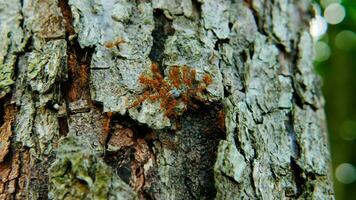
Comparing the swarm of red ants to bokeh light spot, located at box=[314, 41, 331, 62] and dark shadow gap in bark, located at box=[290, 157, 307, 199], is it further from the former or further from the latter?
bokeh light spot, located at box=[314, 41, 331, 62]

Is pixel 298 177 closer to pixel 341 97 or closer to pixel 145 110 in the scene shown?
pixel 145 110

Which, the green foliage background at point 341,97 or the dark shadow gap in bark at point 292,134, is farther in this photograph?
the green foliage background at point 341,97

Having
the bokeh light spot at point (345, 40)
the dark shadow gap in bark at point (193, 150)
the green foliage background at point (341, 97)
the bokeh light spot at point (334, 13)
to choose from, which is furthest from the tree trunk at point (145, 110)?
the green foliage background at point (341, 97)

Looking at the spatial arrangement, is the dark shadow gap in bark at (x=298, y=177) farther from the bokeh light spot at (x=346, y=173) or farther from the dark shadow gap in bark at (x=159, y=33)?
the bokeh light spot at (x=346, y=173)

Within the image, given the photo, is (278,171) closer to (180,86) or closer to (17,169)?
(180,86)

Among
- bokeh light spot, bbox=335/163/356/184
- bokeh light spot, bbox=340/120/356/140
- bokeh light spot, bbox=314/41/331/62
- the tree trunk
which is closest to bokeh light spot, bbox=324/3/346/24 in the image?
bokeh light spot, bbox=314/41/331/62

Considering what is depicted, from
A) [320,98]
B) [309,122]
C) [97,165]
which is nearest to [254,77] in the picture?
[309,122]
